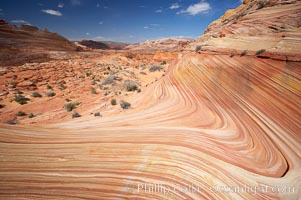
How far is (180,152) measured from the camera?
8.84 ft

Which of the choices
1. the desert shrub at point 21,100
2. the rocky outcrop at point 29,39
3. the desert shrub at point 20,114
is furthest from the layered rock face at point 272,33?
the rocky outcrop at point 29,39

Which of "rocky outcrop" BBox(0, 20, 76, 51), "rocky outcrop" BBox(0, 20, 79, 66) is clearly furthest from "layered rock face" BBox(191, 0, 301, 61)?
"rocky outcrop" BBox(0, 20, 76, 51)

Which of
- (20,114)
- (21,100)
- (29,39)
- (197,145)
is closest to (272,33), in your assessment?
(197,145)

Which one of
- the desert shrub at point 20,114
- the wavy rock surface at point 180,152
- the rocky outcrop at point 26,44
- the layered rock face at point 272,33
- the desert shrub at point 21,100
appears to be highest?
the rocky outcrop at point 26,44

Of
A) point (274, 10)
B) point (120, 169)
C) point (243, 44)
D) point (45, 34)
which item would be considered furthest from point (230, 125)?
point (45, 34)

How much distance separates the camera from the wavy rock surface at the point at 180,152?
6.51ft

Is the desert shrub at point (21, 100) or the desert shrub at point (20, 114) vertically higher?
the desert shrub at point (21, 100)

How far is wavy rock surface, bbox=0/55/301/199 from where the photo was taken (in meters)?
1.98

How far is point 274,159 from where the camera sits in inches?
106

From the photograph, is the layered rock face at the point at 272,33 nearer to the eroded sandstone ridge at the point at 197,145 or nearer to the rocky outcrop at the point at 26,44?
the eroded sandstone ridge at the point at 197,145

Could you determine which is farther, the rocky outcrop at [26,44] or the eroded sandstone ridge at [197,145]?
the rocky outcrop at [26,44]

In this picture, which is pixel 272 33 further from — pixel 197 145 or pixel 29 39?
pixel 29 39

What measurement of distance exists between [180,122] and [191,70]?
3711 mm

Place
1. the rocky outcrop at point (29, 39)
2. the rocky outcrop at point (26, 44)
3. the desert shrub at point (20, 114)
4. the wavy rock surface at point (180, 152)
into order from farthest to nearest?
the rocky outcrop at point (29, 39)
the rocky outcrop at point (26, 44)
the desert shrub at point (20, 114)
the wavy rock surface at point (180, 152)
